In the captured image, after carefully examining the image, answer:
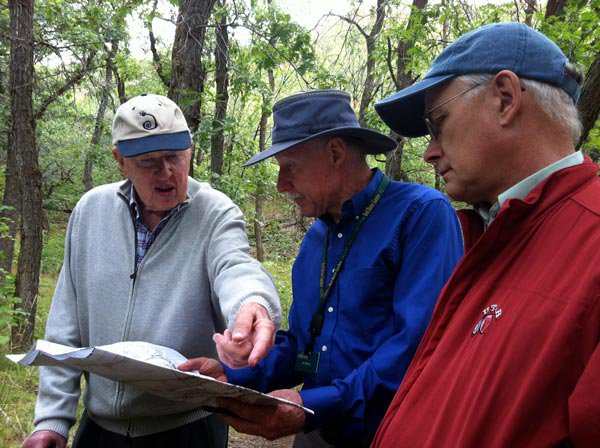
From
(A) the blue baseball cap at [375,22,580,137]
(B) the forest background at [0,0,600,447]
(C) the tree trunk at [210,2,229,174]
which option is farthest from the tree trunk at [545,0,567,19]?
(A) the blue baseball cap at [375,22,580,137]

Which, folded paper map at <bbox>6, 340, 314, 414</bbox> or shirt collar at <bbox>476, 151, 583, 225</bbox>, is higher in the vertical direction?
shirt collar at <bbox>476, 151, 583, 225</bbox>

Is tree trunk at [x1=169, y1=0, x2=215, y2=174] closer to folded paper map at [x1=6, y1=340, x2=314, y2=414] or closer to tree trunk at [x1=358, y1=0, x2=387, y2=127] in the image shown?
folded paper map at [x1=6, y1=340, x2=314, y2=414]

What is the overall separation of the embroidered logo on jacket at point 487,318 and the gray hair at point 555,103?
1.62ft

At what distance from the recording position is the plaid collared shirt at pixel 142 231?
215 centimetres

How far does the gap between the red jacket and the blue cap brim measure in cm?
133

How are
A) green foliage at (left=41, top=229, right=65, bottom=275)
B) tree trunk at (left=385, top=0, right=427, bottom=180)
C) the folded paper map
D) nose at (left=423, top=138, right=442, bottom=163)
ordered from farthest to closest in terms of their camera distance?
1. green foliage at (left=41, top=229, right=65, bottom=275)
2. tree trunk at (left=385, top=0, right=427, bottom=180)
3. nose at (left=423, top=138, right=442, bottom=163)
4. the folded paper map

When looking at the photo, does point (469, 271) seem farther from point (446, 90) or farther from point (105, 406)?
point (105, 406)

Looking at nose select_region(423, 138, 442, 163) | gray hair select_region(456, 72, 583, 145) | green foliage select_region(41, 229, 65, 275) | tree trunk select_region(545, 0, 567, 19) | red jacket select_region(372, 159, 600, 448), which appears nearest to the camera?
red jacket select_region(372, 159, 600, 448)

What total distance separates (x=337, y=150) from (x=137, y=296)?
102 cm

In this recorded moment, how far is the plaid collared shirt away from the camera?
2.15m

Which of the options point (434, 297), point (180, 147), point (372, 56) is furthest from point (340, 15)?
point (434, 297)

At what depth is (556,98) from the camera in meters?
1.27

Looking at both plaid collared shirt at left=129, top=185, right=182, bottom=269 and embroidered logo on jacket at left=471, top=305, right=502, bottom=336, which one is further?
plaid collared shirt at left=129, top=185, right=182, bottom=269

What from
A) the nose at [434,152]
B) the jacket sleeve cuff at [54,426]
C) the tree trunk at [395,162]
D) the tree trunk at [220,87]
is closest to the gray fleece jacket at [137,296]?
the jacket sleeve cuff at [54,426]
